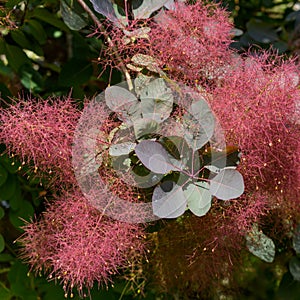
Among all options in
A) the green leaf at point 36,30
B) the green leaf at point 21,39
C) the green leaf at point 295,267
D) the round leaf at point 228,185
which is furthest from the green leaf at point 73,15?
the green leaf at point 295,267

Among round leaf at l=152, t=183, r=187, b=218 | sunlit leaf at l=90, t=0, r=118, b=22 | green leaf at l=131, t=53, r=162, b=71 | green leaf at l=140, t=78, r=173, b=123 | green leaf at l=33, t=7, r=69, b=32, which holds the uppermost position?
sunlit leaf at l=90, t=0, r=118, b=22

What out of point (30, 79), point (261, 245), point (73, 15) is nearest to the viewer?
point (261, 245)

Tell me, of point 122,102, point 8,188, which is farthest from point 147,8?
point 8,188

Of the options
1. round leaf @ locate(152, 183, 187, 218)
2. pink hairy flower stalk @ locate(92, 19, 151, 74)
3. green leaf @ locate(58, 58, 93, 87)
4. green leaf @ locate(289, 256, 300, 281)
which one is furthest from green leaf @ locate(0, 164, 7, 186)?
green leaf @ locate(289, 256, 300, 281)

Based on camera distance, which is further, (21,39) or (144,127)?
(21,39)

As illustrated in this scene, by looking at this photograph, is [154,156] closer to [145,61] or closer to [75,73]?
[145,61]

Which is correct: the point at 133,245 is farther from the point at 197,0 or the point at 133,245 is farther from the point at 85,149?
the point at 197,0

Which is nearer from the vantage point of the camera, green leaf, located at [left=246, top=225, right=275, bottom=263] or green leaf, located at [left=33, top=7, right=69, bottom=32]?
green leaf, located at [left=246, top=225, right=275, bottom=263]

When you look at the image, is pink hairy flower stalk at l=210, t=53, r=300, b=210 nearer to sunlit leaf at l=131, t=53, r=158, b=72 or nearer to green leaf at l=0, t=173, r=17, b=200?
sunlit leaf at l=131, t=53, r=158, b=72
